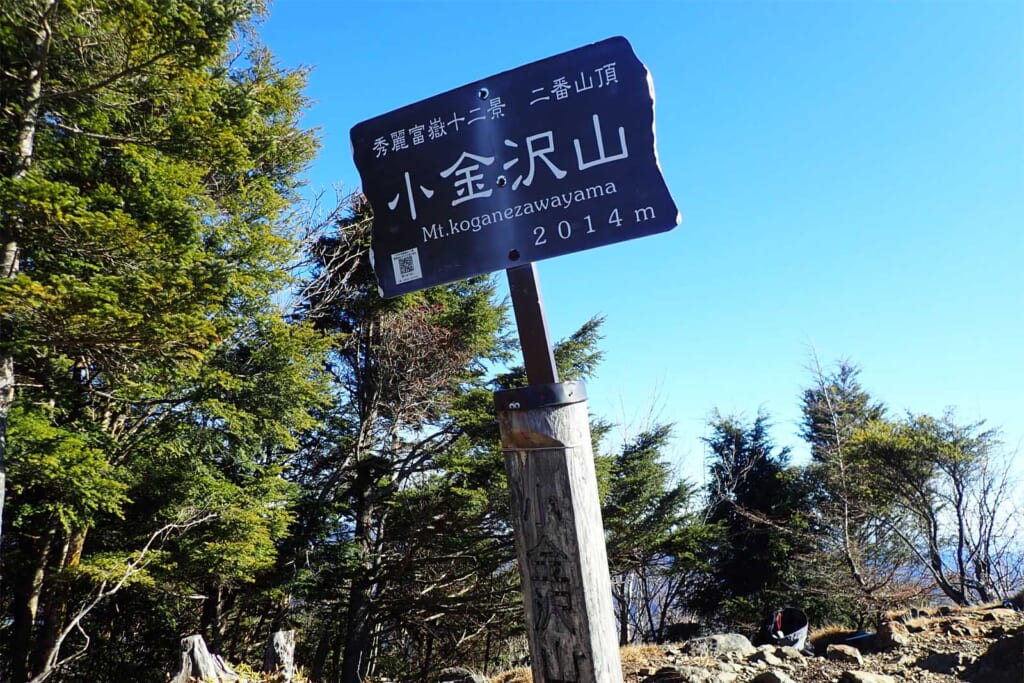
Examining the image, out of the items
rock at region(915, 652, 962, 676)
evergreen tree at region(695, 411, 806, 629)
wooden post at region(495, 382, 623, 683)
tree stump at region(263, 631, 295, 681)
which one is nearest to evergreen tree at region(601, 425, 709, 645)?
evergreen tree at region(695, 411, 806, 629)

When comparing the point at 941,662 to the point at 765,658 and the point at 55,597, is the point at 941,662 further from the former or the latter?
the point at 55,597

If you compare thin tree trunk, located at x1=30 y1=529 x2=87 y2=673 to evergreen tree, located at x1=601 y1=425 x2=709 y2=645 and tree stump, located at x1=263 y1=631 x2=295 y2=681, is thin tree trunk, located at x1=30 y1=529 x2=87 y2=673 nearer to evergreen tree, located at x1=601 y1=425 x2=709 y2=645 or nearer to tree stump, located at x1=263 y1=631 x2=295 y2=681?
tree stump, located at x1=263 y1=631 x2=295 y2=681

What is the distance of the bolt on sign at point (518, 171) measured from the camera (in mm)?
1975

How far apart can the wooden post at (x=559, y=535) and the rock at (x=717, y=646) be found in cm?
613

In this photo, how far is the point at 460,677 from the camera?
678 centimetres

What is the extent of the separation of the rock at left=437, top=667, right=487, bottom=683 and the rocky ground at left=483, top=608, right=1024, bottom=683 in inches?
14.6

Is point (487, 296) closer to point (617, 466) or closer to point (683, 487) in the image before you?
point (617, 466)

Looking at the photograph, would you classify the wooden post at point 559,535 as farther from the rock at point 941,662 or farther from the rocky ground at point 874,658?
the rock at point 941,662

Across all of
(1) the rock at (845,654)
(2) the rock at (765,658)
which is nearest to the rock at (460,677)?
(2) the rock at (765,658)

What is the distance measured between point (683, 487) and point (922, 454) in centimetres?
495

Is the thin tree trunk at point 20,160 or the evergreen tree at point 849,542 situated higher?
the thin tree trunk at point 20,160

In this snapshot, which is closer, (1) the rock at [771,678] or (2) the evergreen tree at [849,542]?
(1) the rock at [771,678]

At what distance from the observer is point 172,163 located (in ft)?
20.7

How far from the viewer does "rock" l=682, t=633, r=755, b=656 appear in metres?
7.07
